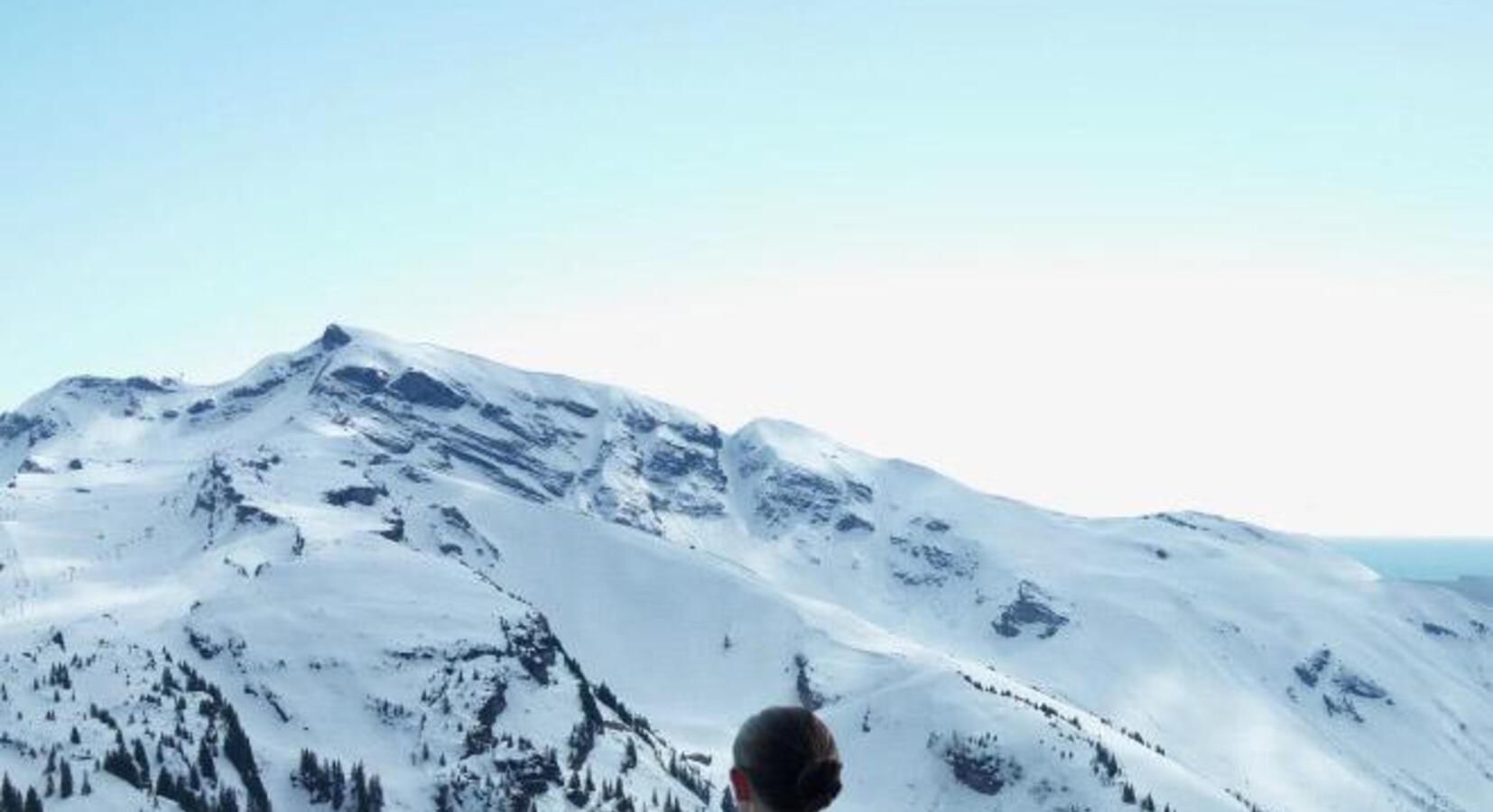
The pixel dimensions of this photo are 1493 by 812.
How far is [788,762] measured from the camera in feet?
25.8

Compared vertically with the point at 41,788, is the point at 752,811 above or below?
above

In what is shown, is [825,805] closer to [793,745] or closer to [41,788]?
[793,745]

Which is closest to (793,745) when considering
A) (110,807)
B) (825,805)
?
(825,805)

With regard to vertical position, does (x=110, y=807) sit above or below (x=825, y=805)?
below

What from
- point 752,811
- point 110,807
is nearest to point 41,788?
point 110,807

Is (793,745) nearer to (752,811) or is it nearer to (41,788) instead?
(752,811)

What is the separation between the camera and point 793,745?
7.90 metres

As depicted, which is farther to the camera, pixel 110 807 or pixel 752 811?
pixel 110 807

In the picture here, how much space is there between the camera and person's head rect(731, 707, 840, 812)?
7.88m

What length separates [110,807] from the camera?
198 meters

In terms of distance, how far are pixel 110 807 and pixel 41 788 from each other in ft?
32.0

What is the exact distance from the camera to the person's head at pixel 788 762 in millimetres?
7879

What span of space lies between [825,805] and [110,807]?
712 ft

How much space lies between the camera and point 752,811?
8.14 m
